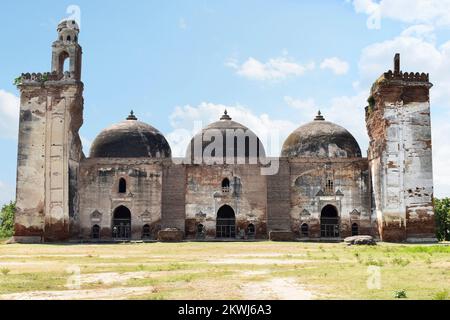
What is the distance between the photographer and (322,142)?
3238 cm

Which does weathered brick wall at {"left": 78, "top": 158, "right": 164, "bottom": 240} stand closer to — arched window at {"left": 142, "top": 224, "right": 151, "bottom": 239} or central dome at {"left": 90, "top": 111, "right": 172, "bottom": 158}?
arched window at {"left": 142, "top": 224, "right": 151, "bottom": 239}

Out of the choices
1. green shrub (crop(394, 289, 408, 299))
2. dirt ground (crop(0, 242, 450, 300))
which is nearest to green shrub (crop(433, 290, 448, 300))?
dirt ground (crop(0, 242, 450, 300))

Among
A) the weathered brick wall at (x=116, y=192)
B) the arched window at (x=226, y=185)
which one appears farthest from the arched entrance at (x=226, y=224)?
the weathered brick wall at (x=116, y=192)

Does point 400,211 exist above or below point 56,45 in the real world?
below

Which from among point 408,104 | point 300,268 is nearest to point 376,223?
point 408,104

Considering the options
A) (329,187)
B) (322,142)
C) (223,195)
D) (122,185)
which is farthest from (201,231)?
(322,142)

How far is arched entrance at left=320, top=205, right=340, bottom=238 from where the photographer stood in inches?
1189

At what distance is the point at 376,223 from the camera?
28.9 m

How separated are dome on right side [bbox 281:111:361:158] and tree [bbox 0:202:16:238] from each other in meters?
18.6

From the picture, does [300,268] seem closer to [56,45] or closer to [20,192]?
[20,192]

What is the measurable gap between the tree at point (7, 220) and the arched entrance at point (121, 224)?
34.5 feet

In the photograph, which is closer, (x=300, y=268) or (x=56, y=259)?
(x=300, y=268)

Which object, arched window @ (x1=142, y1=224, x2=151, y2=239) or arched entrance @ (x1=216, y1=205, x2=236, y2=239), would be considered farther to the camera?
arched entrance @ (x1=216, y1=205, x2=236, y2=239)
